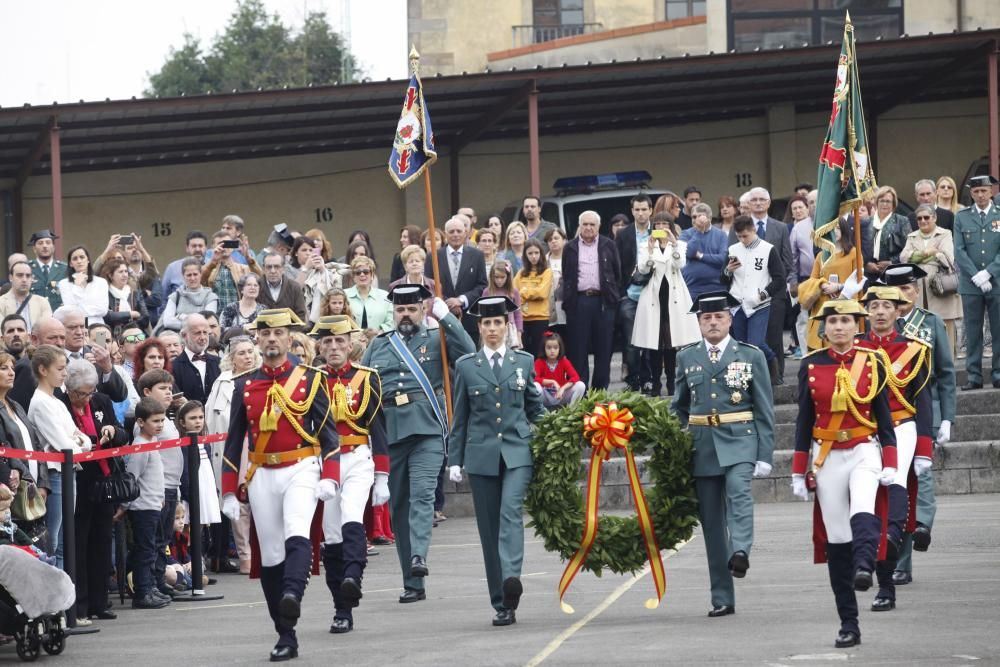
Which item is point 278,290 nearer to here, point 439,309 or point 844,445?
point 439,309

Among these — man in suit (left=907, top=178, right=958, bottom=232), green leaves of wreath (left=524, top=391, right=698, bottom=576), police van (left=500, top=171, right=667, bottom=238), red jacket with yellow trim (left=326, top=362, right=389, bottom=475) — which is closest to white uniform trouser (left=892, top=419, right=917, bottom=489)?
green leaves of wreath (left=524, top=391, right=698, bottom=576)

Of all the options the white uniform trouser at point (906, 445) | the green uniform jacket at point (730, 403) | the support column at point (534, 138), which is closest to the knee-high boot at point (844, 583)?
the green uniform jacket at point (730, 403)

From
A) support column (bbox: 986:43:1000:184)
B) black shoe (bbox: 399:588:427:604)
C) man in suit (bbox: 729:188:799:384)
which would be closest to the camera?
black shoe (bbox: 399:588:427:604)

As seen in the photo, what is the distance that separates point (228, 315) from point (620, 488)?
392cm

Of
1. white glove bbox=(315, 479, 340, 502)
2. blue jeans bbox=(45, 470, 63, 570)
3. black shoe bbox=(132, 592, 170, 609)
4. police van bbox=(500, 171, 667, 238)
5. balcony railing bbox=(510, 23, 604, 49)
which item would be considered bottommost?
black shoe bbox=(132, 592, 170, 609)

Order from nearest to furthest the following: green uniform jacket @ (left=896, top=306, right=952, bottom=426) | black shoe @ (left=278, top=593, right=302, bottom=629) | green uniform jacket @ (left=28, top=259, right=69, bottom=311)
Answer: black shoe @ (left=278, top=593, right=302, bottom=629) → green uniform jacket @ (left=896, top=306, right=952, bottom=426) → green uniform jacket @ (left=28, top=259, right=69, bottom=311)

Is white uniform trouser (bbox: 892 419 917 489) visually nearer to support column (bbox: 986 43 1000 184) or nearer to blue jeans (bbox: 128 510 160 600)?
blue jeans (bbox: 128 510 160 600)

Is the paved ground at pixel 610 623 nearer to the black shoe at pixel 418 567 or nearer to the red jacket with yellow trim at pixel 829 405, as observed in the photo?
the black shoe at pixel 418 567

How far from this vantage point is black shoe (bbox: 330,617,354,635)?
1104 centimetres

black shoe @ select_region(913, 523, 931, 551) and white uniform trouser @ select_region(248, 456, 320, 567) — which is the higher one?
white uniform trouser @ select_region(248, 456, 320, 567)

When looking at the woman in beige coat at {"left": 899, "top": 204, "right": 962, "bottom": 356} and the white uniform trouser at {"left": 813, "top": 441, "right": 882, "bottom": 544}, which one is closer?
the white uniform trouser at {"left": 813, "top": 441, "right": 882, "bottom": 544}

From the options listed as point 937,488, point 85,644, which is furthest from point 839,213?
point 85,644

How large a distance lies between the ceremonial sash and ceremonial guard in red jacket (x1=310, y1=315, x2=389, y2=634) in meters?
1.26

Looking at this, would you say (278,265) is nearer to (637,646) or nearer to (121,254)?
(121,254)
